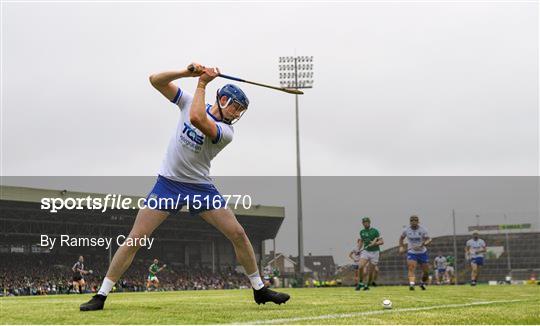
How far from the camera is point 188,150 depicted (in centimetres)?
705

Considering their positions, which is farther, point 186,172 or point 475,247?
point 475,247

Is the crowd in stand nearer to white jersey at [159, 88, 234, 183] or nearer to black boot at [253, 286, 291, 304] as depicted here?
black boot at [253, 286, 291, 304]

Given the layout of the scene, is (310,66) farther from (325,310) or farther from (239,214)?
(325,310)

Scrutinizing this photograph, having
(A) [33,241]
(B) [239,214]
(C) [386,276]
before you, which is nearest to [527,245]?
(C) [386,276]

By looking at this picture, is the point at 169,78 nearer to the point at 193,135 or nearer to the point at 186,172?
the point at 193,135

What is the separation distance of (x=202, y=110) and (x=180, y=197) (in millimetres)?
1189

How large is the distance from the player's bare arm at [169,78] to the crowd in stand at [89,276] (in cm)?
3915

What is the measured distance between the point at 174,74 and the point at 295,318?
112 inches

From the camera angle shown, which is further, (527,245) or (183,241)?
(183,241)

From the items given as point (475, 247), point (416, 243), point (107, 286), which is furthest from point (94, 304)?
point (475, 247)

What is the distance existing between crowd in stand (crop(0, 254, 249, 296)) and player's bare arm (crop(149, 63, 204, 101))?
39.1 meters

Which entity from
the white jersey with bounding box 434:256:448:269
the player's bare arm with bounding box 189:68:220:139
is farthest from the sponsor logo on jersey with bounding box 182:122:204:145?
the white jersey with bounding box 434:256:448:269

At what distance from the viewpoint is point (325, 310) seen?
7004mm

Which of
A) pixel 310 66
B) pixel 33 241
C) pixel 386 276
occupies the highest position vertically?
pixel 310 66
